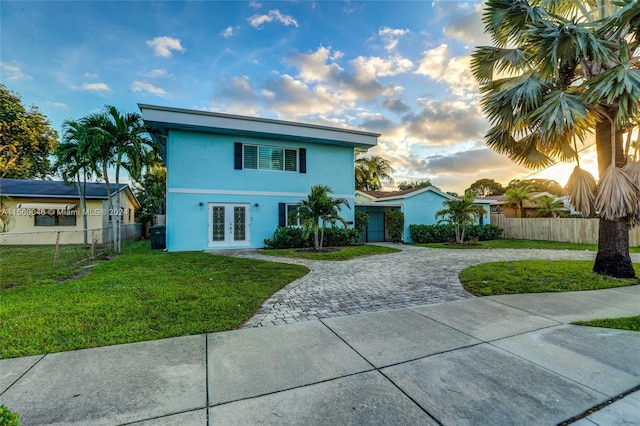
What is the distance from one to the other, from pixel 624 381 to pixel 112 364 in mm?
4963

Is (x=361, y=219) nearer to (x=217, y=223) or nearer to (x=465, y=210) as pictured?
(x=465, y=210)

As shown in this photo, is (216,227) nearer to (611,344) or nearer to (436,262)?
(436,262)

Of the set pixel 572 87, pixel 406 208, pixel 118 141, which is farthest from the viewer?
pixel 406 208

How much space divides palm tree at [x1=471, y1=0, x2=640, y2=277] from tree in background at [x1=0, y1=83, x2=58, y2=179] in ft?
55.7

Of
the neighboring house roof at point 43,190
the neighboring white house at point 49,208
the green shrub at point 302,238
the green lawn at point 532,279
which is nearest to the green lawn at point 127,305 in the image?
the green lawn at point 532,279

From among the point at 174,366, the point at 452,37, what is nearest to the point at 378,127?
the point at 452,37

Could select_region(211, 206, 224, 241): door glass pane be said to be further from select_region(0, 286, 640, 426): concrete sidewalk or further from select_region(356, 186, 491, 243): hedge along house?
select_region(0, 286, 640, 426): concrete sidewalk

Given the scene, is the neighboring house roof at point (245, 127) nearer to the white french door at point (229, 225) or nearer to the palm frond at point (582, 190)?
the white french door at point (229, 225)

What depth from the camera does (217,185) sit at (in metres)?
12.1

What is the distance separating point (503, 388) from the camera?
7.94 ft

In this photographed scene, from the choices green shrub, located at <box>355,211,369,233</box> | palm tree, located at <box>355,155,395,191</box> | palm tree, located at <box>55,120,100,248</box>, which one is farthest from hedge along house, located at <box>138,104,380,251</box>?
palm tree, located at <box>355,155,395,191</box>

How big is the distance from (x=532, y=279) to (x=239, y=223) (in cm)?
1077

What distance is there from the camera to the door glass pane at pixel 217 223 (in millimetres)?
12195

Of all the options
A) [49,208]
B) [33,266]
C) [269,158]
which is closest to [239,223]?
[269,158]
